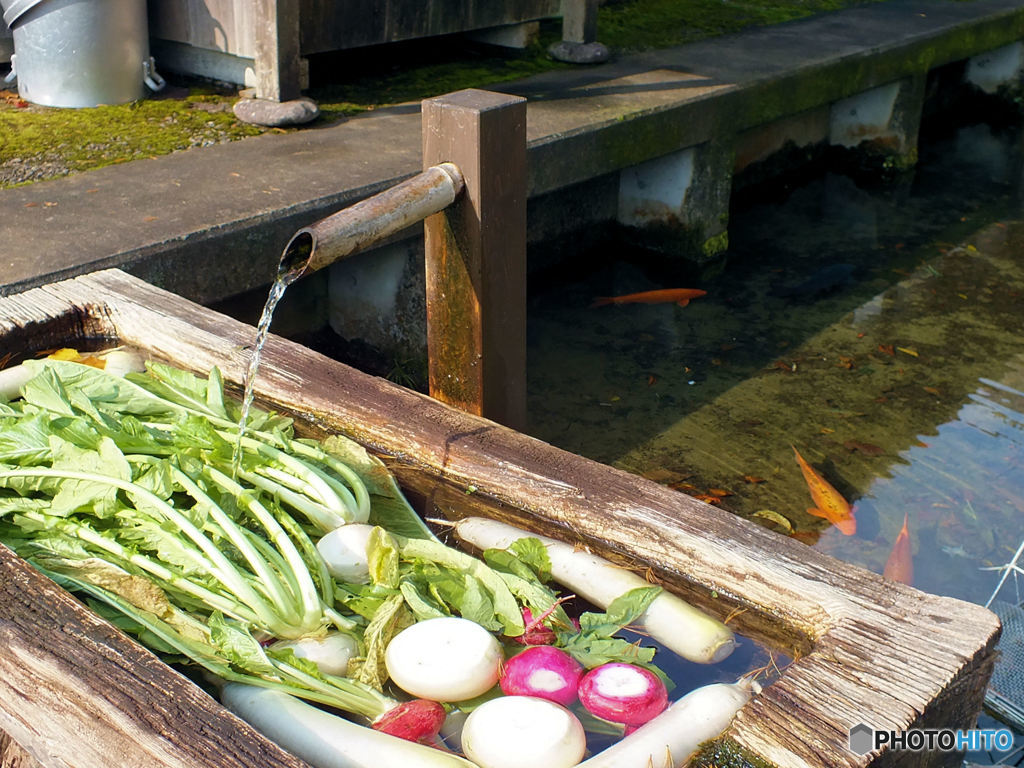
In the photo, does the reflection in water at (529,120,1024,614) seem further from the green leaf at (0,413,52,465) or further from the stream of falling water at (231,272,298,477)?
the green leaf at (0,413,52,465)

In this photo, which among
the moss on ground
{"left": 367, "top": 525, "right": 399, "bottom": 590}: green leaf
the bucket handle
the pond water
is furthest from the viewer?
the bucket handle

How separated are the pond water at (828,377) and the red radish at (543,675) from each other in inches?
77.3

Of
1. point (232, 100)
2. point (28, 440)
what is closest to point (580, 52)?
point (232, 100)

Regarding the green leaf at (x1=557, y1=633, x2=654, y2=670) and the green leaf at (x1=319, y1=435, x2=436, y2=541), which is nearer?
the green leaf at (x1=557, y1=633, x2=654, y2=670)

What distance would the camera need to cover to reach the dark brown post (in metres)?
2.71

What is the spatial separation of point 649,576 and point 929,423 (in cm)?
291

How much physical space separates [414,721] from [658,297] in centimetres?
442

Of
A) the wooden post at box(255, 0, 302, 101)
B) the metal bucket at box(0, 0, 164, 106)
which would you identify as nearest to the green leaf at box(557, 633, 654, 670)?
the wooden post at box(255, 0, 302, 101)

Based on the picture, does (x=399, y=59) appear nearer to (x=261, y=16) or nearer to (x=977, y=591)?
(x=261, y=16)

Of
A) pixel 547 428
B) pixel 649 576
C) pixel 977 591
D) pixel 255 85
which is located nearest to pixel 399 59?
pixel 255 85

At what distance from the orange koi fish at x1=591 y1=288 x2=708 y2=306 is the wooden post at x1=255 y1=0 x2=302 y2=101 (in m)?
2.04

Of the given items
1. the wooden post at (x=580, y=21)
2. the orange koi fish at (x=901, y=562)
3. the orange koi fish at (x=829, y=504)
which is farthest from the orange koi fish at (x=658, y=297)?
the orange koi fish at (x=901, y=562)

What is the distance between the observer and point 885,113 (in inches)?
315

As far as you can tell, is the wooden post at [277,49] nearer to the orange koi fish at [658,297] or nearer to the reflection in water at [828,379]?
the reflection in water at [828,379]
